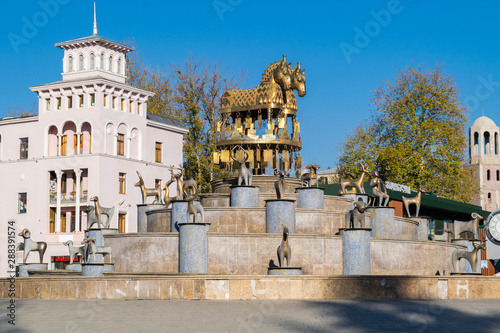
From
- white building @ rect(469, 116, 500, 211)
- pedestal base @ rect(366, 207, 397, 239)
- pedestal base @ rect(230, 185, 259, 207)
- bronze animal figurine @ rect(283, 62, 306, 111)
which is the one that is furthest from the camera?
white building @ rect(469, 116, 500, 211)

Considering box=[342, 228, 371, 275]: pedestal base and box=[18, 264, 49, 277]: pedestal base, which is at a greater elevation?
box=[342, 228, 371, 275]: pedestal base

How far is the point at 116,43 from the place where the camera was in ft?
198

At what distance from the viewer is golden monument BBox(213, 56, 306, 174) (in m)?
35.2

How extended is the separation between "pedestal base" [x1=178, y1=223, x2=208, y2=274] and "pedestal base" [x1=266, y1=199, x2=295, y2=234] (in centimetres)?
321

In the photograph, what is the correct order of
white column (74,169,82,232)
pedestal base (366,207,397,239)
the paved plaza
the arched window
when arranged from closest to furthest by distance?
the paved plaza → pedestal base (366,207,397,239) → white column (74,169,82,232) → the arched window

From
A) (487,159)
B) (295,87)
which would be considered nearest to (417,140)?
(295,87)

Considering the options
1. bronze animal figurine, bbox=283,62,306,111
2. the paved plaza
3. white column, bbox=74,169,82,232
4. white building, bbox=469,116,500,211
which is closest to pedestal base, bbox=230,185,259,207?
bronze animal figurine, bbox=283,62,306,111

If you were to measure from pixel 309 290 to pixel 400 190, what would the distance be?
97.6 feet

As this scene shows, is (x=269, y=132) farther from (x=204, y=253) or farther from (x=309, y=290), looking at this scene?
(x=309, y=290)

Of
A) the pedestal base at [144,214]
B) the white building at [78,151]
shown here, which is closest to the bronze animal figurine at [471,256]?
the pedestal base at [144,214]

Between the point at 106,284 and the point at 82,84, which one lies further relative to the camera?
the point at 82,84

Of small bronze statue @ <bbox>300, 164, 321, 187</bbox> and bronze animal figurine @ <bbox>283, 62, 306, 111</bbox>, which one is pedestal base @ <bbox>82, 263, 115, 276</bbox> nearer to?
small bronze statue @ <bbox>300, 164, 321, 187</bbox>

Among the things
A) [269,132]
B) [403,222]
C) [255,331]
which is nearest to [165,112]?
[269,132]

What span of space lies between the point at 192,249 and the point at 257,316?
8494mm
